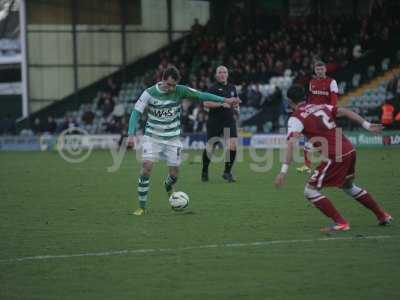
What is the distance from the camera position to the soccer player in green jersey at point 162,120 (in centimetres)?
1264

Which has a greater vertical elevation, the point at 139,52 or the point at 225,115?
the point at 139,52

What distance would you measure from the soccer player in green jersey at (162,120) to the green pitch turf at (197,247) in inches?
25.5

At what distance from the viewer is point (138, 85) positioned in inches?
1511

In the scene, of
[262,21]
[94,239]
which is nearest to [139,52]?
[262,21]

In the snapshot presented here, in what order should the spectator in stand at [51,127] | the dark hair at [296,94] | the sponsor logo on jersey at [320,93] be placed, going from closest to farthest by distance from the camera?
the dark hair at [296,94]
the sponsor logo on jersey at [320,93]
the spectator in stand at [51,127]

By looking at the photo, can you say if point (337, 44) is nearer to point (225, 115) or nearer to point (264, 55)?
point (264, 55)

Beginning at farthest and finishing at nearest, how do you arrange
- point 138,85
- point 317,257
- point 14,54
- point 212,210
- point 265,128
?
point 14,54
point 138,85
point 265,128
point 212,210
point 317,257

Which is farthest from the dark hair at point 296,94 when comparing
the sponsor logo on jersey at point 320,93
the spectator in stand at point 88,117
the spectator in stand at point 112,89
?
the spectator in stand at point 112,89

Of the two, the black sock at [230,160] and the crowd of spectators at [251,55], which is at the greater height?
the crowd of spectators at [251,55]

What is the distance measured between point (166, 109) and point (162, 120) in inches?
6.9

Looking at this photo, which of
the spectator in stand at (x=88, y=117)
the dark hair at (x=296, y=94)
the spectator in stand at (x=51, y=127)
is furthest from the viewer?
the spectator in stand at (x=88, y=117)

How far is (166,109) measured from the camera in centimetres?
1291

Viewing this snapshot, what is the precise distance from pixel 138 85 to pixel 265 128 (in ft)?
30.3

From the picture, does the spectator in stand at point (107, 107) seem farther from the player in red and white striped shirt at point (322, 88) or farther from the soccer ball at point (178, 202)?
the soccer ball at point (178, 202)
